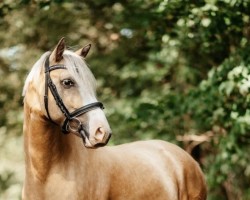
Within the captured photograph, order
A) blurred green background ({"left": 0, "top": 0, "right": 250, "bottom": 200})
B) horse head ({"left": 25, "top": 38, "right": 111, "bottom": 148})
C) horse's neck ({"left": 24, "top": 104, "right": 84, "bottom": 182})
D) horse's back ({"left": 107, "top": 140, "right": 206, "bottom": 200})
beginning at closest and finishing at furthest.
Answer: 1. horse head ({"left": 25, "top": 38, "right": 111, "bottom": 148})
2. horse's neck ({"left": 24, "top": 104, "right": 84, "bottom": 182})
3. horse's back ({"left": 107, "top": 140, "right": 206, "bottom": 200})
4. blurred green background ({"left": 0, "top": 0, "right": 250, "bottom": 200})

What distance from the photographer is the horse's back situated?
5074mm

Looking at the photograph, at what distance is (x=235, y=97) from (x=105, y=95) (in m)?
5.03

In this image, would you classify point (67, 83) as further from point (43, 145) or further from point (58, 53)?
point (43, 145)

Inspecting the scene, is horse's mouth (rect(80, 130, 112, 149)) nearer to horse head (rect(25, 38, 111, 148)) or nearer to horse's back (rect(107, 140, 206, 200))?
horse head (rect(25, 38, 111, 148))

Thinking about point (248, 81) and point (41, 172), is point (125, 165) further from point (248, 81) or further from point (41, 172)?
point (248, 81)

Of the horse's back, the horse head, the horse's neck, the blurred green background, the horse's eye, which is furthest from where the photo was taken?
the blurred green background

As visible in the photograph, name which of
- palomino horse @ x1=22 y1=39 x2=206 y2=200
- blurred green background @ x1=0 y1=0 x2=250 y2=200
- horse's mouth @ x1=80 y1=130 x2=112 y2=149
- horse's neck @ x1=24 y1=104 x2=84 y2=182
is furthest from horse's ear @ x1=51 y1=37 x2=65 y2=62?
blurred green background @ x1=0 y1=0 x2=250 y2=200

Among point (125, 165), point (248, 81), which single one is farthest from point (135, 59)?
point (125, 165)

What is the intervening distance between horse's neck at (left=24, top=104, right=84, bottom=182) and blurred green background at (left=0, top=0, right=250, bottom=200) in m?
4.26

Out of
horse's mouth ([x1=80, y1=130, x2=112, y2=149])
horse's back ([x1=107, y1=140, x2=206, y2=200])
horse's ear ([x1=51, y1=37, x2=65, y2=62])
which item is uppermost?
horse's ear ([x1=51, y1=37, x2=65, y2=62])

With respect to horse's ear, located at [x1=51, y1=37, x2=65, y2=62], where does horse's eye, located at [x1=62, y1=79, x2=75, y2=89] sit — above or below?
below

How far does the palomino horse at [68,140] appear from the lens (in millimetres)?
4383

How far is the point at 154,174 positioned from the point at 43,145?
127 cm

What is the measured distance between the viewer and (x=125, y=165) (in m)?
5.17
